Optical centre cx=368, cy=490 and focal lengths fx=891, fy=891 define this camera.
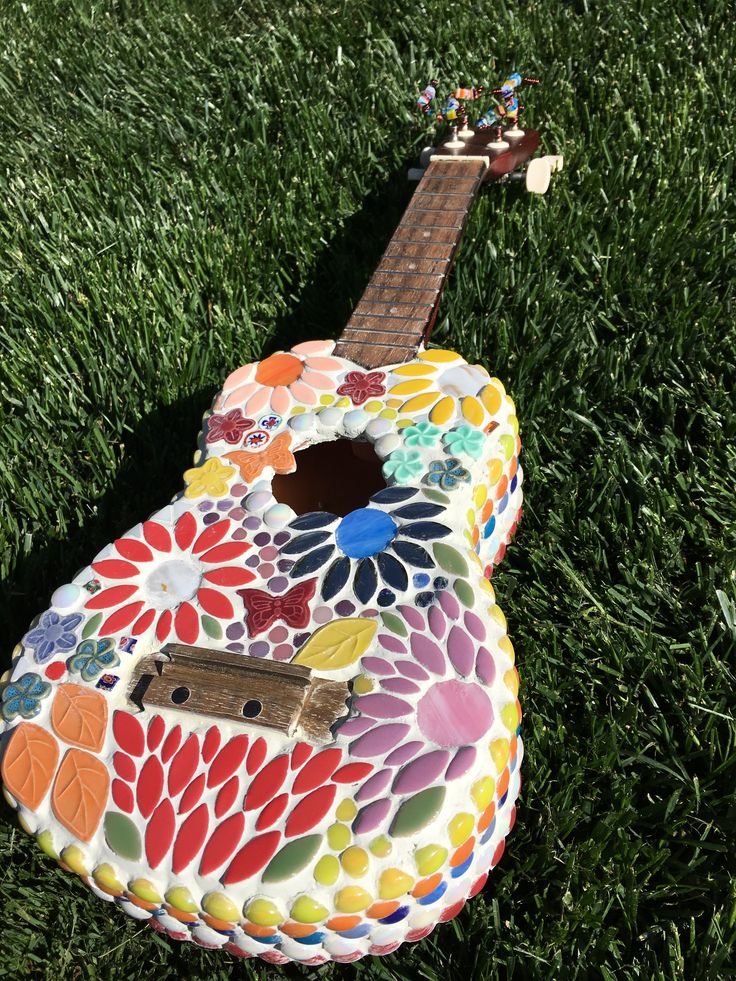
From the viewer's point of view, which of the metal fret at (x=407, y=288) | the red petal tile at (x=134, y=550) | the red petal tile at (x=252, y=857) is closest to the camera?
the red petal tile at (x=252, y=857)

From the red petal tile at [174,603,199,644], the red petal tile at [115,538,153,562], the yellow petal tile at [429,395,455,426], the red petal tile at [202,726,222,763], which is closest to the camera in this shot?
the red petal tile at [202,726,222,763]

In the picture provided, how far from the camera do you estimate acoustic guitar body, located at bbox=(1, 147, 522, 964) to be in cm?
125

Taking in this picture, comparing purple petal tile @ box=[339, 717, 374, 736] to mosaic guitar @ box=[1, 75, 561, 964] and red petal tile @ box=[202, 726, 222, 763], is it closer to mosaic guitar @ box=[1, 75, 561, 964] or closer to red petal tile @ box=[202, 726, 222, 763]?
mosaic guitar @ box=[1, 75, 561, 964]

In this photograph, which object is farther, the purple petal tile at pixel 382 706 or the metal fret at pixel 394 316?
the metal fret at pixel 394 316

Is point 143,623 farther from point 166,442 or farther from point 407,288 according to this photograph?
point 407,288

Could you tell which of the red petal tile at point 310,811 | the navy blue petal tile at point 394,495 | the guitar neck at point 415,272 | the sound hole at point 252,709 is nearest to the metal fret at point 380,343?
the guitar neck at point 415,272

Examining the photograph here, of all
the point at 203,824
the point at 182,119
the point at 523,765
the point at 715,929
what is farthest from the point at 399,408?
the point at 182,119

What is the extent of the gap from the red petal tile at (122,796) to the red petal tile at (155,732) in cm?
7

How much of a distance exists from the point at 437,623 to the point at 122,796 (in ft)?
1.78

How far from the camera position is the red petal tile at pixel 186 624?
1.47 metres

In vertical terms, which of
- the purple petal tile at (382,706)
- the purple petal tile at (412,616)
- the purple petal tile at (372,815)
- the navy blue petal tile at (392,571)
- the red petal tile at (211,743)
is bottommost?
the purple petal tile at (372,815)

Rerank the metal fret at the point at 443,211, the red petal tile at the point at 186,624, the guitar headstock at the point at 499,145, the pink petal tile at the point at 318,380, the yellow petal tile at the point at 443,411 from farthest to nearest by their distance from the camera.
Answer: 1. the guitar headstock at the point at 499,145
2. the metal fret at the point at 443,211
3. the pink petal tile at the point at 318,380
4. the yellow petal tile at the point at 443,411
5. the red petal tile at the point at 186,624

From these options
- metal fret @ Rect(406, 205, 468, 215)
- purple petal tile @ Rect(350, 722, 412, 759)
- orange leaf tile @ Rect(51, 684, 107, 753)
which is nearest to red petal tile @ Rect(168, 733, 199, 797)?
orange leaf tile @ Rect(51, 684, 107, 753)

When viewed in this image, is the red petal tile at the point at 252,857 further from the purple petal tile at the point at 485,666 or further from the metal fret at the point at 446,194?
the metal fret at the point at 446,194
